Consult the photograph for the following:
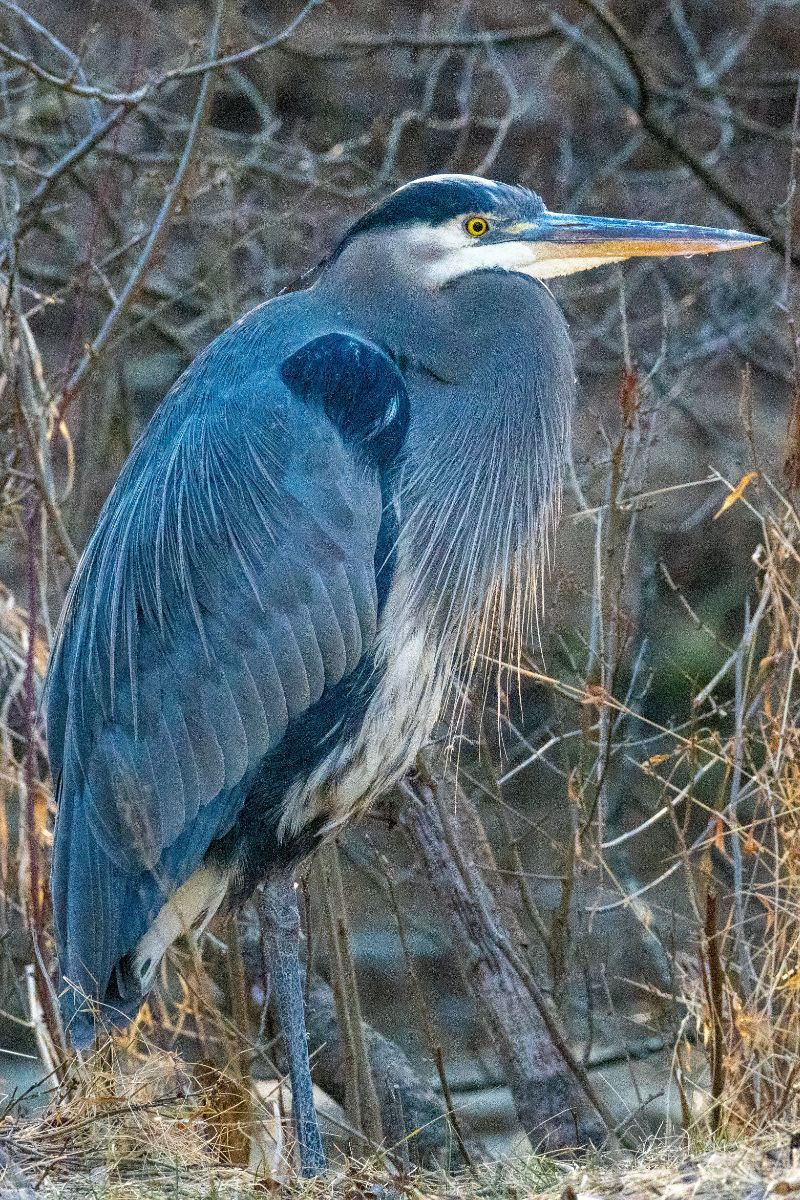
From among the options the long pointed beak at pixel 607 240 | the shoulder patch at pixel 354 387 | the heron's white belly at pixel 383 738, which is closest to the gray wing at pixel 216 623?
the shoulder patch at pixel 354 387

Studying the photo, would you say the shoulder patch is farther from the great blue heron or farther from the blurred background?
the blurred background

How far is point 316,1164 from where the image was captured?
3.15 metres

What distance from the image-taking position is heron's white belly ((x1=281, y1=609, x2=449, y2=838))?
3.21 metres

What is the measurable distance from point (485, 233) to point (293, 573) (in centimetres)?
72

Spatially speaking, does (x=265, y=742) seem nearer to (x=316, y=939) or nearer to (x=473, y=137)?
(x=316, y=939)

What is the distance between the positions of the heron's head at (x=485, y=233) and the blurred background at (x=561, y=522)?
332 millimetres

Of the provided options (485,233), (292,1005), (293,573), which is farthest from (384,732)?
(485,233)

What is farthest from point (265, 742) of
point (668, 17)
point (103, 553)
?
point (668, 17)

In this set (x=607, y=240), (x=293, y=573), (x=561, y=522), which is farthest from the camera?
(x=561, y=522)

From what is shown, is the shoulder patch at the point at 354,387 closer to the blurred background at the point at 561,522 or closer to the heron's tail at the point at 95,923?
the blurred background at the point at 561,522

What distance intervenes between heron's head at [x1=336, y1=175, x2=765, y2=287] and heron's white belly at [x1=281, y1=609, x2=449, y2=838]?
2.20 feet

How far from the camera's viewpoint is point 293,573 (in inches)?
122

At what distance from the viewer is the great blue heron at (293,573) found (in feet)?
10.2

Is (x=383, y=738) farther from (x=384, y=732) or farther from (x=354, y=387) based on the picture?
(x=354, y=387)
